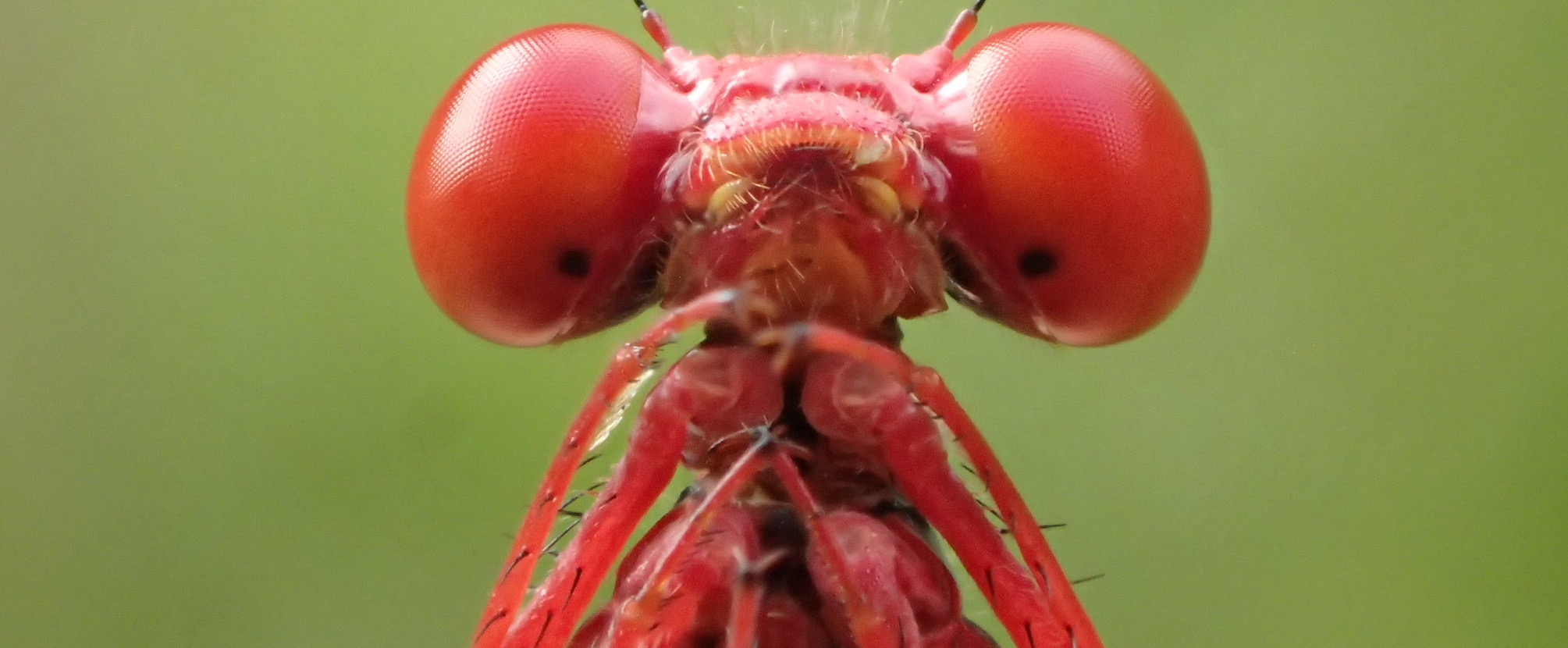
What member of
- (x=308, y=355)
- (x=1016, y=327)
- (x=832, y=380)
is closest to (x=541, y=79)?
(x=832, y=380)

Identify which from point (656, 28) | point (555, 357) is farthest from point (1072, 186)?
point (555, 357)

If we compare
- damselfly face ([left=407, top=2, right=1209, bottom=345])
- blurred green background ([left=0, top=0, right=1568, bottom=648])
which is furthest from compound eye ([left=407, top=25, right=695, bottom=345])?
blurred green background ([left=0, top=0, right=1568, bottom=648])

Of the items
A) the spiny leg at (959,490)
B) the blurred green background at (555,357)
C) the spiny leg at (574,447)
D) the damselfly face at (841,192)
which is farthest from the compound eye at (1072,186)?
the blurred green background at (555,357)

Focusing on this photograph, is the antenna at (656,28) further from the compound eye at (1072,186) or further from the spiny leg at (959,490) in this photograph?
the spiny leg at (959,490)

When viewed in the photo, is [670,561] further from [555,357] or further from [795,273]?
[555,357]

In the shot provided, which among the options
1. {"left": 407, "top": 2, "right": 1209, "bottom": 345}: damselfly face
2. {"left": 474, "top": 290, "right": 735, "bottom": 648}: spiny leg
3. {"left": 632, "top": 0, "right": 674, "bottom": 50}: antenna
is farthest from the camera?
{"left": 632, "top": 0, "right": 674, "bottom": 50}: antenna

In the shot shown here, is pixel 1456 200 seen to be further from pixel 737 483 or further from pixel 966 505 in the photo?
pixel 737 483

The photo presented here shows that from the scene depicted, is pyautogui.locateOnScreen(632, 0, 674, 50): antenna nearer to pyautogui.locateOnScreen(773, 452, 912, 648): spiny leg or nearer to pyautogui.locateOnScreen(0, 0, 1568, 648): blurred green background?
pyautogui.locateOnScreen(773, 452, 912, 648): spiny leg
